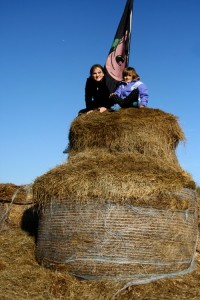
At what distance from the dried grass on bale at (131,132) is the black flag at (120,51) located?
8.87 feet

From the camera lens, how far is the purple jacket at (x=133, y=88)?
7.99 m

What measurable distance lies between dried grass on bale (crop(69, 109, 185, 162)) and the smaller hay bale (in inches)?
50.5

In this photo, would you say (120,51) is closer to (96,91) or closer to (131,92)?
(96,91)

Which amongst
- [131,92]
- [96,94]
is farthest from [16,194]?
[131,92]

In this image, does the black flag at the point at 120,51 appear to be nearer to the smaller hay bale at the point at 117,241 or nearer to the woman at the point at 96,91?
the woman at the point at 96,91

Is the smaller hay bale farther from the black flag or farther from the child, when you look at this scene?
the black flag

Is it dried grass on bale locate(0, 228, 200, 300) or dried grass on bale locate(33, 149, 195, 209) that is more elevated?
dried grass on bale locate(33, 149, 195, 209)

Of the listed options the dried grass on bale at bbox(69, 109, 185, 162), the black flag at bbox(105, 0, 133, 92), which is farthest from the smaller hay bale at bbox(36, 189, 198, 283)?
the black flag at bbox(105, 0, 133, 92)

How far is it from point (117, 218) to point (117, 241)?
33cm

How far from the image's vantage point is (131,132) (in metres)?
7.30

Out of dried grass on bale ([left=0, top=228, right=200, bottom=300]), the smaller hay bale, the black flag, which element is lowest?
dried grass on bale ([left=0, top=228, right=200, bottom=300])

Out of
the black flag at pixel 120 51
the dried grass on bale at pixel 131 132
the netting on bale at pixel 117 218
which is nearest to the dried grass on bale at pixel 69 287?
the netting on bale at pixel 117 218

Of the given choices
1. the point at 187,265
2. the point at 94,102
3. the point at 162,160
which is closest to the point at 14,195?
the point at 94,102

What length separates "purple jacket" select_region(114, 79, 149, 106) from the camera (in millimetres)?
7991
